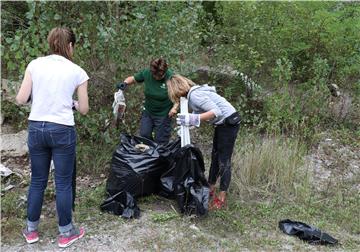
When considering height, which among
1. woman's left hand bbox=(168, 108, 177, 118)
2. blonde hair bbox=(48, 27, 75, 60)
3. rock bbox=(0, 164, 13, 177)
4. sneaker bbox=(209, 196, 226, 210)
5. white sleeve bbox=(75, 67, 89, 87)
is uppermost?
blonde hair bbox=(48, 27, 75, 60)

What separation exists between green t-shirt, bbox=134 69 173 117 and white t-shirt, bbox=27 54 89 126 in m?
1.50

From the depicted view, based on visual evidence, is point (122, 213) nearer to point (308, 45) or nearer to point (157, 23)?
point (157, 23)

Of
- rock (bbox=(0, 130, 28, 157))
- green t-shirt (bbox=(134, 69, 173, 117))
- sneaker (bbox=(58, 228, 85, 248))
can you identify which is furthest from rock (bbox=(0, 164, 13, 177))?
green t-shirt (bbox=(134, 69, 173, 117))

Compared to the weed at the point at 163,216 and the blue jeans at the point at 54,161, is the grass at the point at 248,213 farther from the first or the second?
the blue jeans at the point at 54,161

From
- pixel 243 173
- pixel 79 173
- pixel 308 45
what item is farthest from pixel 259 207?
pixel 308 45

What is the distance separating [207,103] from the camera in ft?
13.5

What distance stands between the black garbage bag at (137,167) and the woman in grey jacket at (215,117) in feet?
1.40

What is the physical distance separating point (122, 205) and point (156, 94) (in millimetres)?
1245

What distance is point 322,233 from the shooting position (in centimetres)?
402

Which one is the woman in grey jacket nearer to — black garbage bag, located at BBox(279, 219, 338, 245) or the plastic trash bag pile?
the plastic trash bag pile

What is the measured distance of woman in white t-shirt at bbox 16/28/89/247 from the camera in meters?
3.29

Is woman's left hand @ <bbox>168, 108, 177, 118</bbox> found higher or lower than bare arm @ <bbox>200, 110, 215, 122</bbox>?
lower

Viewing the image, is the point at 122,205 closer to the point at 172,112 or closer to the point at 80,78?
the point at 172,112

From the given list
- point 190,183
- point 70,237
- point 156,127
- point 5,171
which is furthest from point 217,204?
point 5,171
